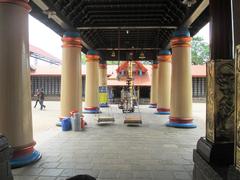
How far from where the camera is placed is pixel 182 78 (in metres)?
7.93

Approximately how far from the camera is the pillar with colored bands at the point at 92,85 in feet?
41.3

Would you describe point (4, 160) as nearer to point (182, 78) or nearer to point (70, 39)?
point (70, 39)

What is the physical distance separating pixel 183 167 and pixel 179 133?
3107 mm

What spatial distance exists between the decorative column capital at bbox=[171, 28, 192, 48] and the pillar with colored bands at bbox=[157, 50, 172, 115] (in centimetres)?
423

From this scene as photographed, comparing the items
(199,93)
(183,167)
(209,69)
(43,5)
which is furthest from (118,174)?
(199,93)

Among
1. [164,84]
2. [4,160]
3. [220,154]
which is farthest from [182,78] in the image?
[4,160]

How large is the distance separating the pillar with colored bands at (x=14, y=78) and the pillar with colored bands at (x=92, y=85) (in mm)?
8260

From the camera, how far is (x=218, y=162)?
8.11 feet

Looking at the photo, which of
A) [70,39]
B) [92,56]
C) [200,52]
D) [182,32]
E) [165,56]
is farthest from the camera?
[200,52]

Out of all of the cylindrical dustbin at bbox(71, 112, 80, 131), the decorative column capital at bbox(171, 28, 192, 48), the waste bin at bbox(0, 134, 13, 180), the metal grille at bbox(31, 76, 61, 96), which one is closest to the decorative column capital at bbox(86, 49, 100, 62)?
the cylindrical dustbin at bbox(71, 112, 80, 131)

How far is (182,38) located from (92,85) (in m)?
6.17

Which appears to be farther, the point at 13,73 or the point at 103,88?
the point at 103,88

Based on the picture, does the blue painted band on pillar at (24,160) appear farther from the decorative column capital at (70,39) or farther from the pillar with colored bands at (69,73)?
the decorative column capital at (70,39)

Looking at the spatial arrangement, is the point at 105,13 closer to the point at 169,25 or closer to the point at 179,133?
the point at 169,25
